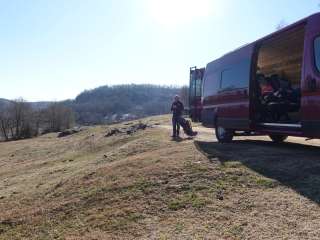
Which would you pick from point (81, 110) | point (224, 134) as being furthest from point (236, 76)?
point (81, 110)

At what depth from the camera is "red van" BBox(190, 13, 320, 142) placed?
959cm

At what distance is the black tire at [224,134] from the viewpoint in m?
14.7

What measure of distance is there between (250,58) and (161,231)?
7.05m

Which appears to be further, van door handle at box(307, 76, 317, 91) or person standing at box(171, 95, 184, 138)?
person standing at box(171, 95, 184, 138)

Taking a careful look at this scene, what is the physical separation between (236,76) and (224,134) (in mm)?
2144

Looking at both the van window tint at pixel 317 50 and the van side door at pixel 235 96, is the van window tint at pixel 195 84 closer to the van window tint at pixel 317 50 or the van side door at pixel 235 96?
the van side door at pixel 235 96

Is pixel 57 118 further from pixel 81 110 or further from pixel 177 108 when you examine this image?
pixel 177 108

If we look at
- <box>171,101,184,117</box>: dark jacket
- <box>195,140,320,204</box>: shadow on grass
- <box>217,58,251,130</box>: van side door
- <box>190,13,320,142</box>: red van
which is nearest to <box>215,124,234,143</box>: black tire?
<box>190,13,320,142</box>: red van

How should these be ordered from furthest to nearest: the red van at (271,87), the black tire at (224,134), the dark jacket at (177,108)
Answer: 1. the dark jacket at (177,108)
2. the black tire at (224,134)
3. the red van at (271,87)

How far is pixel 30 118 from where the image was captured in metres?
81.1

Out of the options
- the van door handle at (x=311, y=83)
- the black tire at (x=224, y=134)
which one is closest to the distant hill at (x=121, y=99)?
the black tire at (x=224, y=134)

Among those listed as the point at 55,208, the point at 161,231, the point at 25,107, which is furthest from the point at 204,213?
the point at 25,107

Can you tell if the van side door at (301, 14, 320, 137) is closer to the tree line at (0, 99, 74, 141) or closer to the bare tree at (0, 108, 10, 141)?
the tree line at (0, 99, 74, 141)

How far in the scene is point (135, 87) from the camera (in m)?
193
